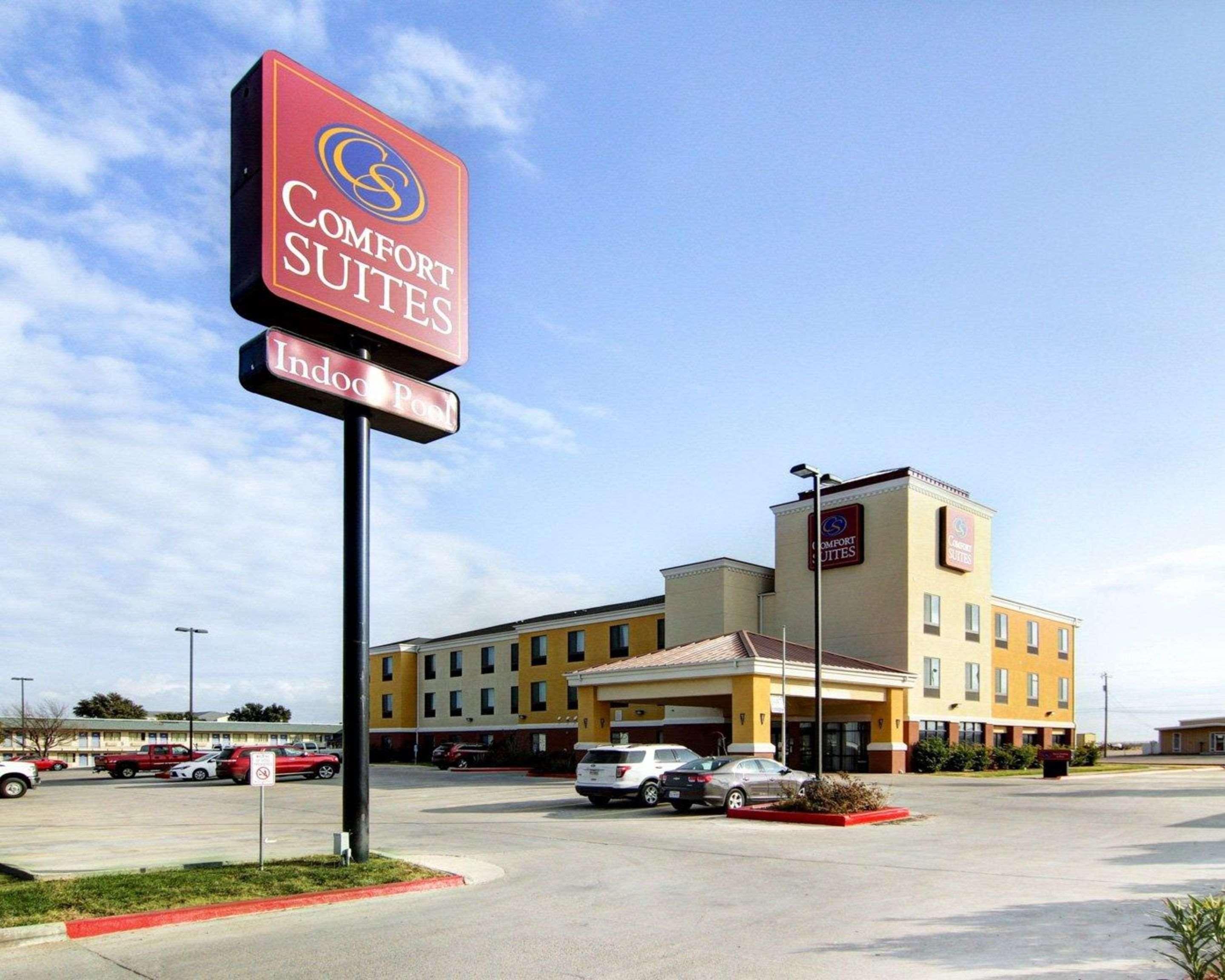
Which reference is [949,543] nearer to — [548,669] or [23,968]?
[548,669]

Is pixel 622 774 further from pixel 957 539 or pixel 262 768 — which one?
pixel 957 539

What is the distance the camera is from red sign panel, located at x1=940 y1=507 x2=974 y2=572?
4809 centimetres

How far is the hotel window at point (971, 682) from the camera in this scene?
50.1 metres

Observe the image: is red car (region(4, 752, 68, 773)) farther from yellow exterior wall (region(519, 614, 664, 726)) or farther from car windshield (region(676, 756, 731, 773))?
car windshield (region(676, 756, 731, 773))

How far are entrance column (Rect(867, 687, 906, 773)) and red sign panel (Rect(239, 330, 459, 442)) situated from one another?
31.4 meters

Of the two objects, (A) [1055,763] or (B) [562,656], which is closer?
(A) [1055,763]

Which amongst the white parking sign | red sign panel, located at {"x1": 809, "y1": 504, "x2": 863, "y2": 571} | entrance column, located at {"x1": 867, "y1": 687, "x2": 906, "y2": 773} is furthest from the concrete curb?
red sign panel, located at {"x1": 809, "y1": 504, "x2": 863, "y2": 571}

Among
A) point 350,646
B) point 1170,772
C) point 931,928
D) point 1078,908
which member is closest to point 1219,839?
point 1078,908

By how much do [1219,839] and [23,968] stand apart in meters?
18.7

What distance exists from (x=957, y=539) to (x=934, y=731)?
8.96 meters

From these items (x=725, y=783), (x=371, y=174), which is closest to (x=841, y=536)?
(x=725, y=783)

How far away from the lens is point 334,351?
14953mm

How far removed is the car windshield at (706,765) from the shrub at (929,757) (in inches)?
853

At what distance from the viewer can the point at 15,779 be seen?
1385 inches
